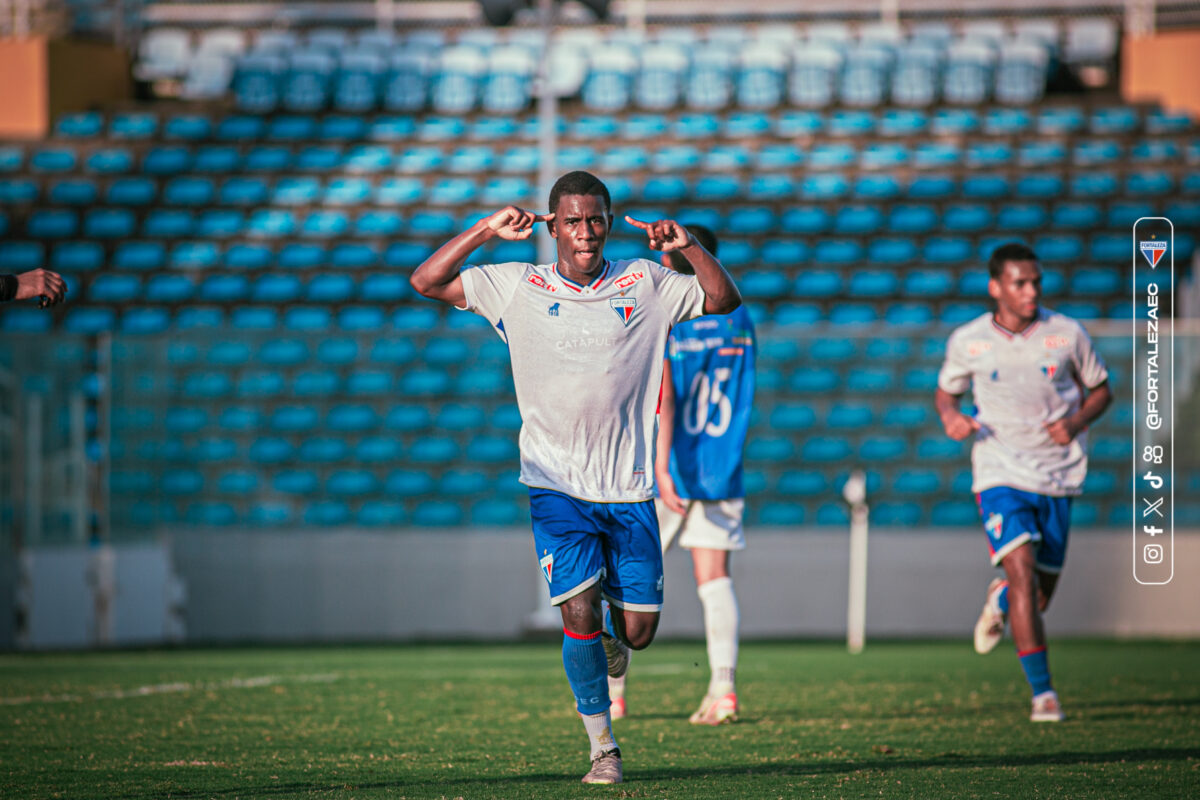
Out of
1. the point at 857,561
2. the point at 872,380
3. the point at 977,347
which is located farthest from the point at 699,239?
the point at 872,380

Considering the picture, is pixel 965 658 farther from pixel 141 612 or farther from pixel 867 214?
pixel 867 214

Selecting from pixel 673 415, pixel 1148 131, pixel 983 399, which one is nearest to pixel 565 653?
pixel 673 415

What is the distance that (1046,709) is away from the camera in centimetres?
646

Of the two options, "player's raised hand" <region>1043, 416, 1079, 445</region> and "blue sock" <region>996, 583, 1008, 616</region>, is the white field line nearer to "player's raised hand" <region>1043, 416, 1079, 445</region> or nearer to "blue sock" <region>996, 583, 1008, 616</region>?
"blue sock" <region>996, 583, 1008, 616</region>

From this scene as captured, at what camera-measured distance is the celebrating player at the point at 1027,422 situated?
6.76 m

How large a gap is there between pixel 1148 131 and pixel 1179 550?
856cm

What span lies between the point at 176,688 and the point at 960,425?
427 cm

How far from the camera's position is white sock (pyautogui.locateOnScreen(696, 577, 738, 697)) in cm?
651

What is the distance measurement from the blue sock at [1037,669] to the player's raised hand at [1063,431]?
3.09 feet

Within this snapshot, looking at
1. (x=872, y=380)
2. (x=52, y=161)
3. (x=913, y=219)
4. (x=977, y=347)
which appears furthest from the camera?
(x=52, y=161)

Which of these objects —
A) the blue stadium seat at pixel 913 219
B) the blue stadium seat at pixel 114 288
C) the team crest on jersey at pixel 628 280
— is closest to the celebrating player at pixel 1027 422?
the team crest on jersey at pixel 628 280

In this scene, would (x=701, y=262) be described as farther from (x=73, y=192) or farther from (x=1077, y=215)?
(x=73, y=192)

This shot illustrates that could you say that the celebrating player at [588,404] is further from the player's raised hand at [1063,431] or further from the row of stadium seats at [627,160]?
the row of stadium seats at [627,160]

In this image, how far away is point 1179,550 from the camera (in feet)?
39.1
